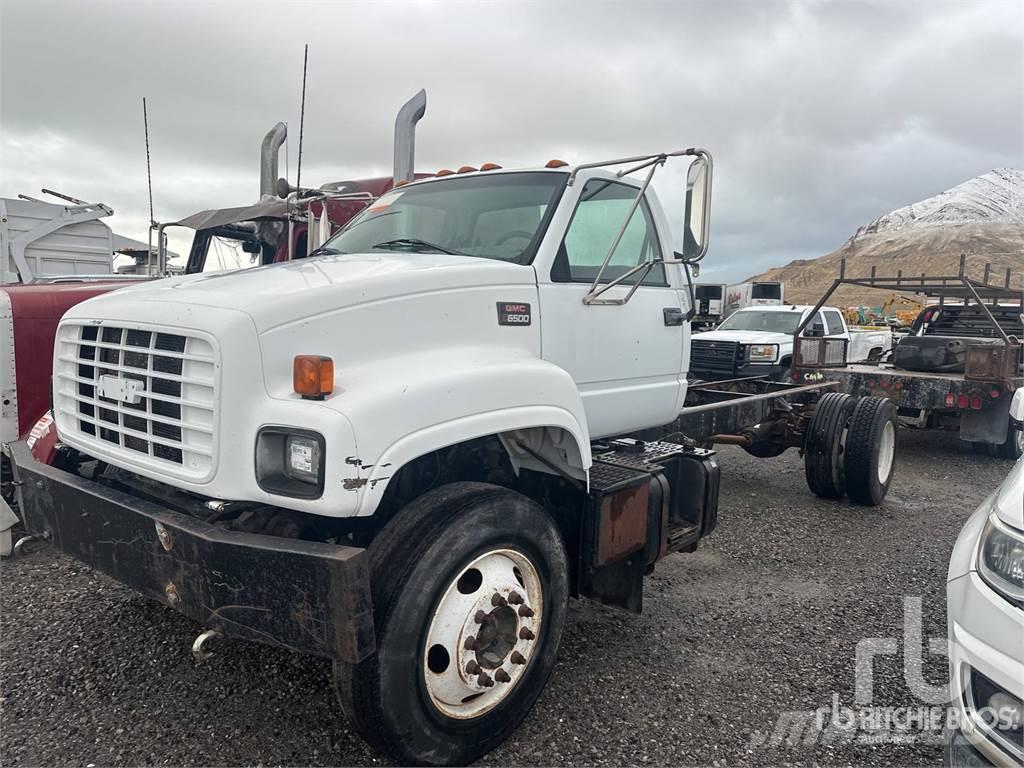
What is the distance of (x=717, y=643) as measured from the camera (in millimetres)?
3594

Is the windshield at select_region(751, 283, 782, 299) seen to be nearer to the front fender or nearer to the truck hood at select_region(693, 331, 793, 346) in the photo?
the truck hood at select_region(693, 331, 793, 346)

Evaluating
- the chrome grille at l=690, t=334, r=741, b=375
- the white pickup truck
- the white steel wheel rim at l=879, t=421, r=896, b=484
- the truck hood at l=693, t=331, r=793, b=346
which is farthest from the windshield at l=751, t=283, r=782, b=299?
the white steel wheel rim at l=879, t=421, r=896, b=484

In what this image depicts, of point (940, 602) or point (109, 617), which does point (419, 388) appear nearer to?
point (109, 617)

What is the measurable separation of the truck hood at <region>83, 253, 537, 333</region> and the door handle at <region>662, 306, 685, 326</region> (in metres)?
1.07

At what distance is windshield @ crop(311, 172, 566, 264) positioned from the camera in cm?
339

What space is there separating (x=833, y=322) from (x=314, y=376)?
1428 cm

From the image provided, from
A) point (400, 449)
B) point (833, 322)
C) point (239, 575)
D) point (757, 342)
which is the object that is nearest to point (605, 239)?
point (400, 449)

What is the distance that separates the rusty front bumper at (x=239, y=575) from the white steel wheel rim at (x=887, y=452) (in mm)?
5437

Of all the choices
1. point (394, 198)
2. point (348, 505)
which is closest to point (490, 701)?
point (348, 505)

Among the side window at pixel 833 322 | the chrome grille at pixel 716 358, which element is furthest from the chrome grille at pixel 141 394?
the side window at pixel 833 322

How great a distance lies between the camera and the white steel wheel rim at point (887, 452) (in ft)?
20.6

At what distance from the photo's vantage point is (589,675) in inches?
128

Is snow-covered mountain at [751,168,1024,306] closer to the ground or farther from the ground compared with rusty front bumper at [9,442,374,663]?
farther from the ground

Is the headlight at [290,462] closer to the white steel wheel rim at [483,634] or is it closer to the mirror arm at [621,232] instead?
the white steel wheel rim at [483,634]
